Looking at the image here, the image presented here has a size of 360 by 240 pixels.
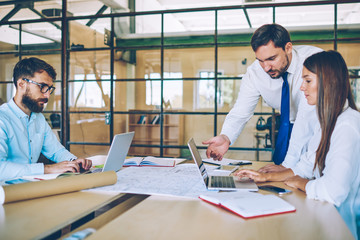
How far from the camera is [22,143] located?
73.5 inches

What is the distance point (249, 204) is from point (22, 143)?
143cm

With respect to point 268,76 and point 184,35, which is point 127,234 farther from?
point 184,35

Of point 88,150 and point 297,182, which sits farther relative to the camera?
point 88,150

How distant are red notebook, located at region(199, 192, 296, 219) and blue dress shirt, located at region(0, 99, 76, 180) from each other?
0.91 meters

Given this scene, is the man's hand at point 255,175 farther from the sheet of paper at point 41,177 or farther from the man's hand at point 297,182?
the sheet of paper at point 41,177

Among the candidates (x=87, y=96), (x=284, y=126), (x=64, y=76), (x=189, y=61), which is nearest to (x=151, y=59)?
(x=189, y=61)

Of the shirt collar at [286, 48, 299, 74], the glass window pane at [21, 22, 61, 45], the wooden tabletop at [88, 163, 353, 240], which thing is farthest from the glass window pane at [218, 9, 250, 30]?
the wooden tabletop at [88, 163, 353, 240]

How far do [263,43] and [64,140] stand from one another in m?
2.88

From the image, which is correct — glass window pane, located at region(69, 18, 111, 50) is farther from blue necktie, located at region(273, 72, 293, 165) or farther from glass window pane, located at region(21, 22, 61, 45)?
blue necktie, located at region(273, 72, 293, 165)

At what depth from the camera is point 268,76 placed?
7.33ft

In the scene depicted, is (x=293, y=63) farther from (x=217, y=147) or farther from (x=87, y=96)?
(x=87, y=96)

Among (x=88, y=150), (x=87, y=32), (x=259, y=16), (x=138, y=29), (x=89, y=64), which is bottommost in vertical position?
(x=88, y=150)

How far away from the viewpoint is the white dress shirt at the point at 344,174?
1.17 metres

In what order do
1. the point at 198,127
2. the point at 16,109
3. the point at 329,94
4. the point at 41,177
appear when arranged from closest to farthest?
the point at 329,94
the point at 41,177
the point at 16,109
the point at 198,127
